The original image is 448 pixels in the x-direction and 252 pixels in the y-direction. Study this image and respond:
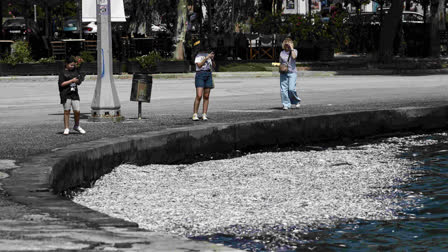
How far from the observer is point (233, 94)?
24.7 meters

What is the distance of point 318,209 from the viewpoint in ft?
35.0

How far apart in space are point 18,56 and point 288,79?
17589 millimetres

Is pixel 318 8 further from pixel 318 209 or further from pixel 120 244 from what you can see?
pixel 120 244

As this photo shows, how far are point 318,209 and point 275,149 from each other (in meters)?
5.58

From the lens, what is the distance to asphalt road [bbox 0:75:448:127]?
1941 centimetres

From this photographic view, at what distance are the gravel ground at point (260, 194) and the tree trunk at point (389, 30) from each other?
21.7 metres

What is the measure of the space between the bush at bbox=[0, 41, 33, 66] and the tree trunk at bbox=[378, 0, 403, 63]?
45.7ft

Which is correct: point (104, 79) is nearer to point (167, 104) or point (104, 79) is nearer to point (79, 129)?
point (79, 129)

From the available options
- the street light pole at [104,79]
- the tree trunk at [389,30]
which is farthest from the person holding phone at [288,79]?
the tree trunk at [389,30]

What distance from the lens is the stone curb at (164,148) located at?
24.9 ft

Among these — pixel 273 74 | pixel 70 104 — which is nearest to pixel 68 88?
pixel 70 104

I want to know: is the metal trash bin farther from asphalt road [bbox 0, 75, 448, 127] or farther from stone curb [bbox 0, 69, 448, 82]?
stone curb [bbox 0, 69, 448, 82]

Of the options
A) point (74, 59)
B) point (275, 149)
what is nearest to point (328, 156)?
point (275, 149)

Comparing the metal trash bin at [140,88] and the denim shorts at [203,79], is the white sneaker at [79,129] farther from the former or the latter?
the denim shorts at [203,79]
